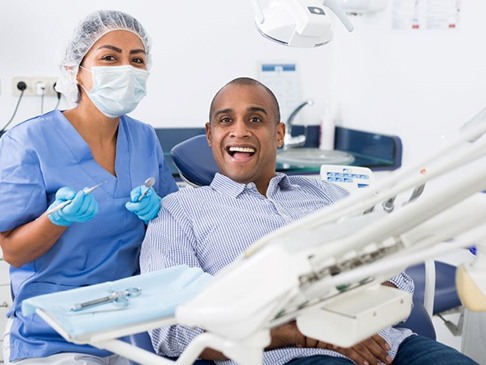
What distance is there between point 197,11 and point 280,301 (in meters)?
2.41

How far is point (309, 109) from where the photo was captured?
332cm

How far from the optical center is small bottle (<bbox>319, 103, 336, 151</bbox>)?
3260 mm

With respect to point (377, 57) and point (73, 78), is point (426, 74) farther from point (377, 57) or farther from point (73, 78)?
point (73, 78)

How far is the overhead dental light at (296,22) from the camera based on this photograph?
171cm

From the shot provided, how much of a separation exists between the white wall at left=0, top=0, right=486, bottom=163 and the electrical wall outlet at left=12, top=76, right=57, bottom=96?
0.08 feet

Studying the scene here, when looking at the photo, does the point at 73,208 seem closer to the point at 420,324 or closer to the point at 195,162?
the point at 195,162

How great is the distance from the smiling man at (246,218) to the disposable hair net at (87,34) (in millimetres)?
342

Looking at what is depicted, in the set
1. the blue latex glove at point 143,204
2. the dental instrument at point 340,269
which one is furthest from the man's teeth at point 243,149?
the dental instrument at point 340,269

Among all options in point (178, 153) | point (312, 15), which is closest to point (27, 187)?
point (178, 153)

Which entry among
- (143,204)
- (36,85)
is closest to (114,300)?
(143,204)

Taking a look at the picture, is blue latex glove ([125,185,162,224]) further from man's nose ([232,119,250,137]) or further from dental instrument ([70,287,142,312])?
dental instrument ([70,287,142,312])

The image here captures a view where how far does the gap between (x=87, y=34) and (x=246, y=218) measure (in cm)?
69

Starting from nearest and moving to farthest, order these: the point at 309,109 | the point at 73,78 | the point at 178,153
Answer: the point at 73,78 < the point at 178,153 < the point at 309,109

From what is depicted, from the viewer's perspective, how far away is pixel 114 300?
3.61 ft
